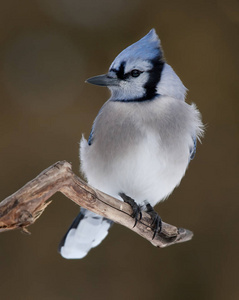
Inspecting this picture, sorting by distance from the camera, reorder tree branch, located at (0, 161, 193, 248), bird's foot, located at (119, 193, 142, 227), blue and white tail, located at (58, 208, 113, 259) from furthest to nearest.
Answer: blue and white tail, located at (58, 208, 113, 259)
bird's foot, located at (119, 193, 142, 227)
tree branch, located at (0, 161, 193, 248)

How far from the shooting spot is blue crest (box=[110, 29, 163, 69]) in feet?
5.01

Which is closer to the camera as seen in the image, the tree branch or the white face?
the tree branch

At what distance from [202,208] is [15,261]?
94 centimetres

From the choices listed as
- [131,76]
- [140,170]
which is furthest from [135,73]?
[140,170]

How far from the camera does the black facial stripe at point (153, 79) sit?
158 centimetres

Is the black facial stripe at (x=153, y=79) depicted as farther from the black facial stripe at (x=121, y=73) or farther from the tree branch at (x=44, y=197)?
the tree branch at (x=44, y=197)

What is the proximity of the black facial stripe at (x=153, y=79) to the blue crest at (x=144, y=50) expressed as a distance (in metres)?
0.02

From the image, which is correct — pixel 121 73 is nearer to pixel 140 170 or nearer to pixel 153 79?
pixel 153 79

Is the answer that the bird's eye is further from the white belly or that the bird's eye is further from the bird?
the white belly

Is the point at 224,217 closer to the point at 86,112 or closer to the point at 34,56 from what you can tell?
the point at 86,112

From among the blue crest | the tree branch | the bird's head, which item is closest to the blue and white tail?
the tree branch

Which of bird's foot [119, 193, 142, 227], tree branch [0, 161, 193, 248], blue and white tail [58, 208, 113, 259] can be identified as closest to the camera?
Result: tree branch [0, 161, 193, 248]

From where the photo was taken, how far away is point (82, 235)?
5.73 ft

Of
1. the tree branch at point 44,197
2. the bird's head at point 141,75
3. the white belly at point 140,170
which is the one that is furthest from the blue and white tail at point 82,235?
the bird's head at point 141,75
